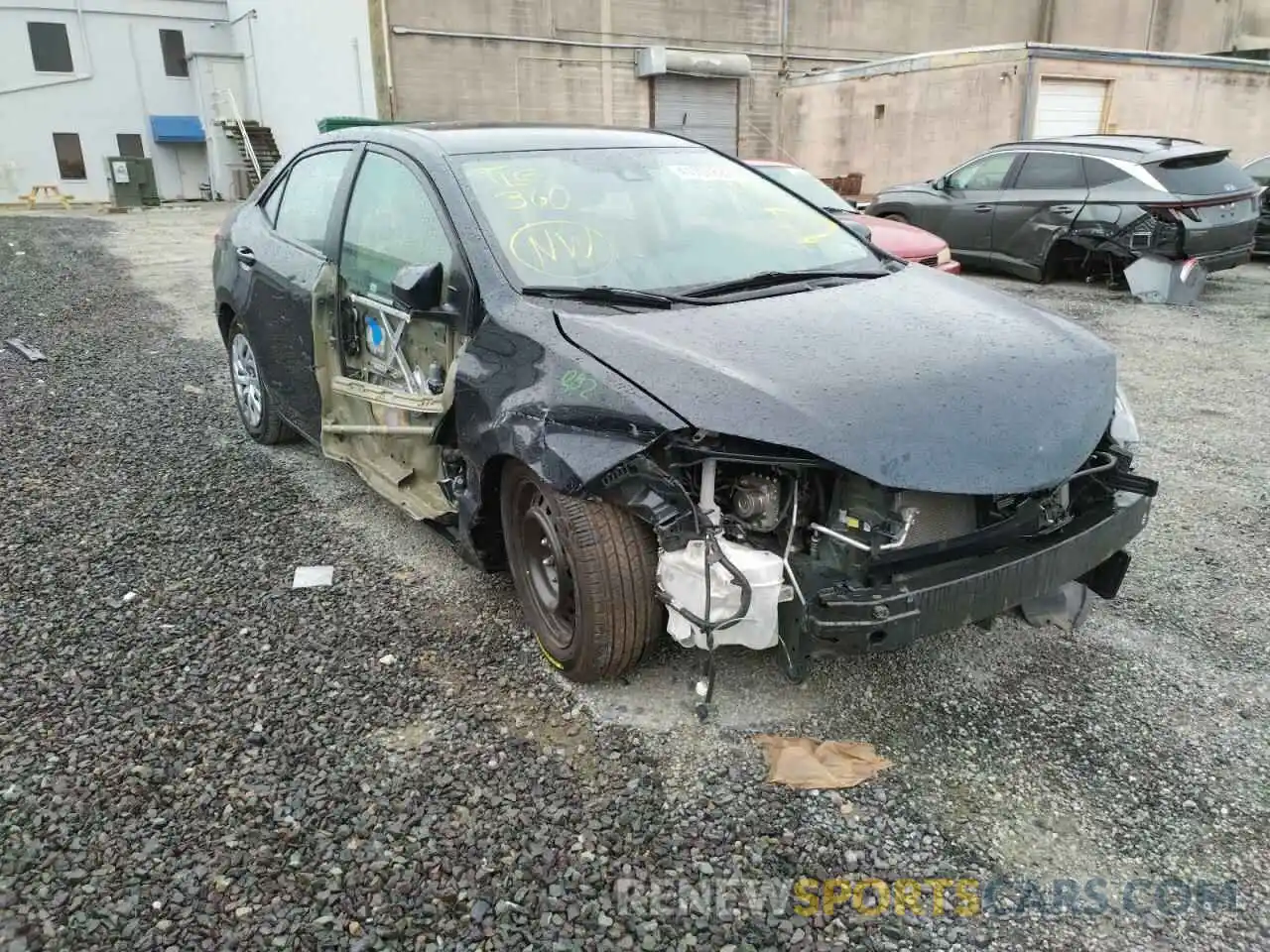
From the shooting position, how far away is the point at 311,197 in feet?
15.0

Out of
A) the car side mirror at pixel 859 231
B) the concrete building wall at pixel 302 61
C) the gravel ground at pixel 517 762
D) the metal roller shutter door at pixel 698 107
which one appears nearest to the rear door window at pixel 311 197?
the gravel ground at pixel 517 762

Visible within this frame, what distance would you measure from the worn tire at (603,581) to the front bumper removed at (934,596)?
438mm

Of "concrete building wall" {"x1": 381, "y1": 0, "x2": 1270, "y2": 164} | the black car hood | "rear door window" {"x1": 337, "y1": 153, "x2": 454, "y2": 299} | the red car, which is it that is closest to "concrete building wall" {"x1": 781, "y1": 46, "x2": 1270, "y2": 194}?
"concrete building wall" {"x1": 381, "y1": 0, "x2": 1270, "y2": 164}

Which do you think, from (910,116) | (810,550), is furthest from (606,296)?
(910,116)

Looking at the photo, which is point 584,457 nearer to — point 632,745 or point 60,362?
point 632,745

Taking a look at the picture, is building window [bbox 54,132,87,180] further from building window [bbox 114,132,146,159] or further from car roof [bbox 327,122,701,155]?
car roof [bbox 327,122,701,155]

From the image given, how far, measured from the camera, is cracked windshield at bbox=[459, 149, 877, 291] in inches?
131

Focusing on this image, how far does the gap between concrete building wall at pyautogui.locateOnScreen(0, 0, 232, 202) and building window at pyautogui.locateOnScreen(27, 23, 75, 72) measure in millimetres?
153

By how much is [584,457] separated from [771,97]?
22.8 metres

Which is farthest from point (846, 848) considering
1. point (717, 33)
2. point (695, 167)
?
point (717, 33)

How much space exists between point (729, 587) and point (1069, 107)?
60.0ft

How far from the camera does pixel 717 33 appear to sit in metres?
22.3

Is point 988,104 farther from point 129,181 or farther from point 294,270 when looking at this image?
point 129,181

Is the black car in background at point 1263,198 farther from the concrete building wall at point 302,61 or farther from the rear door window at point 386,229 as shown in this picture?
the concrete building wall at point 302,61
